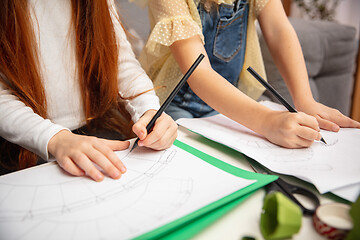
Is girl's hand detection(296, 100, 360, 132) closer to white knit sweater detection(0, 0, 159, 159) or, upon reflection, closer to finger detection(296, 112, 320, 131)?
finger detection(296, 112, 320, 131)

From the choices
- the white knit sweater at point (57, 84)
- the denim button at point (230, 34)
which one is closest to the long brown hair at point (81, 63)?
the white knit sweater at point (57, 84)

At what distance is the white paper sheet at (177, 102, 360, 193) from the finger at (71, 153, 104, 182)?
17 centimetres

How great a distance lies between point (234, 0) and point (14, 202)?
58 cm

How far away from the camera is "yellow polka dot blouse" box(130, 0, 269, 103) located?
0.56 meters

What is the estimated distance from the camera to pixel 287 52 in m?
0.67

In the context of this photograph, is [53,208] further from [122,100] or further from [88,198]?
[122,100]

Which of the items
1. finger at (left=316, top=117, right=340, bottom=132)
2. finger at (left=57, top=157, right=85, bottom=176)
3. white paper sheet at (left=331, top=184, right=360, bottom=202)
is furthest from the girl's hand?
finger at (left=57, top=157, right=85, bottom=176)

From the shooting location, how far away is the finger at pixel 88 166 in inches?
13.1

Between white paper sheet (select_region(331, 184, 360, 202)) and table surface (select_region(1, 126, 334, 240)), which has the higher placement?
white paper sheet (select_region(331, 184, 360, 202))

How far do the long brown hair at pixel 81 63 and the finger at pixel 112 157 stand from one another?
0.59 ft

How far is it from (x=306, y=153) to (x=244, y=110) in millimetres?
127

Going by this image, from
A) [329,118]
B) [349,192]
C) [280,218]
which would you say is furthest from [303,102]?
[280,218]

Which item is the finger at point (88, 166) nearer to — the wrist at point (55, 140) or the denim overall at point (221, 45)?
the wrist at point (55, 140)

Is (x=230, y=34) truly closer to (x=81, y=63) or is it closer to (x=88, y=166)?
(x=81, y=63)
